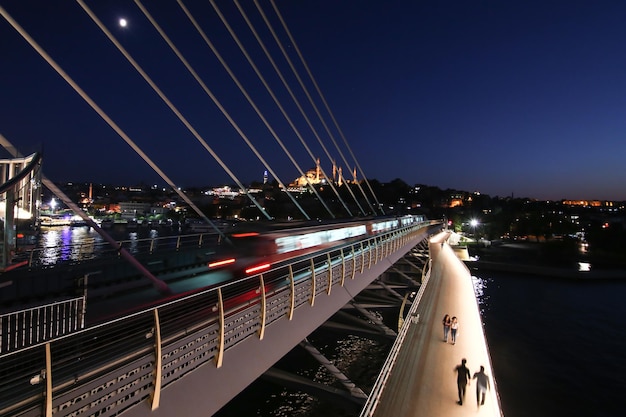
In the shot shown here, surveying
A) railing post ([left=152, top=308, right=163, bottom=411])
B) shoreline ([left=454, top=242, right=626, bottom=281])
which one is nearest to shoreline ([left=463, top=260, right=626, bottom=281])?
shoreline ([left=454, top=242, right=626, bottom=281])

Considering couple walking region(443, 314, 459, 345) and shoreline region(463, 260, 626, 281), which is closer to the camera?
couple walking region(443, 314, 459, 345)

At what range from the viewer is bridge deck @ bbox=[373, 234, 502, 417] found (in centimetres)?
1005

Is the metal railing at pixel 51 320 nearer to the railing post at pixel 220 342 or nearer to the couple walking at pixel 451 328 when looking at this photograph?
the railing post at pixel 220 342

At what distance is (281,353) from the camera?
6.98 m

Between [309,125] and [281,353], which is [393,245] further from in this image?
[281,353]

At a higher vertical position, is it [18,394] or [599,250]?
[18,394]

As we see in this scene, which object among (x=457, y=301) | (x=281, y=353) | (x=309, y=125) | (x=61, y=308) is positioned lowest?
(x=457, y=301)

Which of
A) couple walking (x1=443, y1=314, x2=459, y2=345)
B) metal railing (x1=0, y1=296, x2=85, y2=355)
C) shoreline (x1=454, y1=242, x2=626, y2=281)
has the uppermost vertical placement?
metal railing (x1=0, y1=296, x2=85, y2=355)

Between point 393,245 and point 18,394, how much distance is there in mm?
18289

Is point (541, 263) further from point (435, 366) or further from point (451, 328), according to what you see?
point (435, 366)

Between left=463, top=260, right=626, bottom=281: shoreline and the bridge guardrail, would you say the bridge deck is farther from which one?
left=463, top=260, right=626, bottom=281: shoreline

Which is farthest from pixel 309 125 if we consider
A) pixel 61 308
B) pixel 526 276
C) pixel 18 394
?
pixel 526 276

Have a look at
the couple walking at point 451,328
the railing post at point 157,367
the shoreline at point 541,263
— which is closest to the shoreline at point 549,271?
the shoreline at point 541,263

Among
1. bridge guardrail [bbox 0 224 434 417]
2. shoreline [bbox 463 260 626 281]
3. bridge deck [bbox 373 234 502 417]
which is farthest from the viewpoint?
shoreline [bbox 463 260 626 281]
